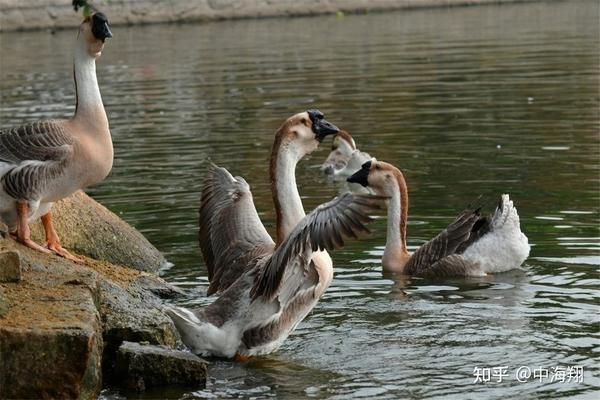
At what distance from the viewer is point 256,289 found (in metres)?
7.95

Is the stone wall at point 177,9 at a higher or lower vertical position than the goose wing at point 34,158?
higher

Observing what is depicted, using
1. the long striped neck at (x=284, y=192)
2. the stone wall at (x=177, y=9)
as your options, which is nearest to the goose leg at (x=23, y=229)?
the long striped neck at (x=284, y=192)

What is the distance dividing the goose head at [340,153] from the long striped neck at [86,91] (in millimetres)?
6691

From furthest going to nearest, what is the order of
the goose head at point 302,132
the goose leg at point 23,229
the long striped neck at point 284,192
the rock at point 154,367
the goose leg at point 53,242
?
the goose leg at point 53,242
the goose leg at point 23,229
the goose head at point 302,132
the long striped neck at point 284,192
the rock at point 154,367

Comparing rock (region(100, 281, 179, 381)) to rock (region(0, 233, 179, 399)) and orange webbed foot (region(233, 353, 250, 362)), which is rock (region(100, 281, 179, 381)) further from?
orange webbed foot (region(233, 353, 250, 362))

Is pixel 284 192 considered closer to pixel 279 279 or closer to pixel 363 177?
pixel 279 279

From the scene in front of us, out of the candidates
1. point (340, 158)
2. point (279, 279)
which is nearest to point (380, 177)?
point (279, 279)

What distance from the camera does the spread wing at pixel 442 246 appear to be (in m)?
10.7

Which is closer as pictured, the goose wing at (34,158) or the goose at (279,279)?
the goose at (279,279)

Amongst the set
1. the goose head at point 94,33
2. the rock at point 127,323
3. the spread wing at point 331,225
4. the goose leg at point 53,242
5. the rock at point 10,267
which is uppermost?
the goose head at point 94,33

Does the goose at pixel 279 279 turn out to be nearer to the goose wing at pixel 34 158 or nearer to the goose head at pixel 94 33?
the goose wing at pixel 34 158

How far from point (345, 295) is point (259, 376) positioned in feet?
6.83

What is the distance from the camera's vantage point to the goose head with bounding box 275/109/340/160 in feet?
27.3

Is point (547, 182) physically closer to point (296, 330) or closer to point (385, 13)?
point (296, 330)
